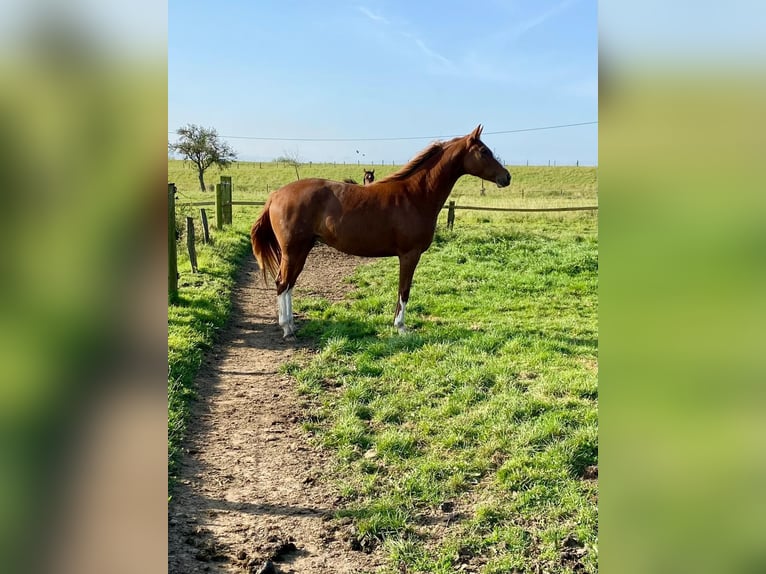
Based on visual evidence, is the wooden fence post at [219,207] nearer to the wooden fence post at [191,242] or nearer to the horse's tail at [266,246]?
the wooden fence post at [191,242]

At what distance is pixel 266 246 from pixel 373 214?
61.2 inches

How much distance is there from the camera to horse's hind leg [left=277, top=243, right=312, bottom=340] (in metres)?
6.71

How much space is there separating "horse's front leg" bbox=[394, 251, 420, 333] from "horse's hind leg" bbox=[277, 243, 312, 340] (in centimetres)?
122

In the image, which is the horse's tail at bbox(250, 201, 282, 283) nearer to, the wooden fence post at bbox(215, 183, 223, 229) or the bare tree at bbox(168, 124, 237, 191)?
the wooden fence post at bbox(215, 183, 223, 229)

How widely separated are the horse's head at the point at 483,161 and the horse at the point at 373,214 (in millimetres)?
38

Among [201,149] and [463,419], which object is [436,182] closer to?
[463,419]

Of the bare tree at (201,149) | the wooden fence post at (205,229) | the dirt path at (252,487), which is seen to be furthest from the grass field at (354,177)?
the dirt path at (252,487)

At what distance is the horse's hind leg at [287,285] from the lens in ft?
22.0

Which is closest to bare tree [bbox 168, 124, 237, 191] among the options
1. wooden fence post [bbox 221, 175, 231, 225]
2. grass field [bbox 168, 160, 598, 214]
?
grass field [bbox 168, 160, 598, 214]

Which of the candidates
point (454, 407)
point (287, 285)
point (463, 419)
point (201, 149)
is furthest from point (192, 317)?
point (201, 149)
